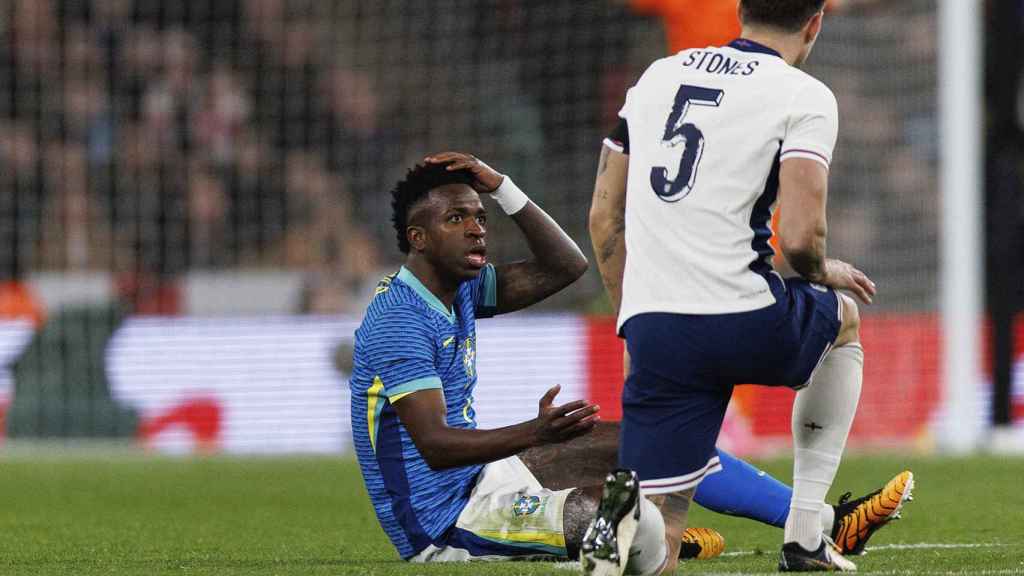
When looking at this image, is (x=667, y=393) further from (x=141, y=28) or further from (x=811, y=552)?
(x=141, y=28)

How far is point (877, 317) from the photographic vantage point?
13008mm

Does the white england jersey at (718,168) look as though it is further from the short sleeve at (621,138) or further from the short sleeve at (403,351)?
the short sleeve at (403,351)

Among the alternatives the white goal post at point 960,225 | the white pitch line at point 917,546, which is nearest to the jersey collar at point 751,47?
the white pitch line at point 917,546

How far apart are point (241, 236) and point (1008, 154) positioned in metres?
6.45

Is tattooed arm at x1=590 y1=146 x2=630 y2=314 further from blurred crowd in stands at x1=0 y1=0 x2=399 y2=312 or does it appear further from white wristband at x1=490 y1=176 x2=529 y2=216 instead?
blurred crowd in stands at x1=0 y1=0 x2=399 y2=312

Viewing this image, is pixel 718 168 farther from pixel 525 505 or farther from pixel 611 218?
pixel 525 505

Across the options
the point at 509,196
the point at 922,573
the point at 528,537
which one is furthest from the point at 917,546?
the point at 509,196

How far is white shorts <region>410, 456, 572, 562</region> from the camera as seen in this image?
507cm

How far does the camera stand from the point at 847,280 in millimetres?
4441

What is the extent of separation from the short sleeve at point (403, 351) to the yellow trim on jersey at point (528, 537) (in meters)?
0.50

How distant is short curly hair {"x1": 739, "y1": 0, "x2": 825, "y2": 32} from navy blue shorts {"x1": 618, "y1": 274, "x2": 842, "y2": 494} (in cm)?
63

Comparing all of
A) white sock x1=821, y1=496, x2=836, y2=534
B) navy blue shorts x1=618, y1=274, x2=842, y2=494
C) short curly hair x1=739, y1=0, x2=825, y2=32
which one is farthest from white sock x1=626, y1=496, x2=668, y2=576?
short curly hair x1=739, y1=0, x2=825, y2=32

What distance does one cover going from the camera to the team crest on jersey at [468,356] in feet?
17.3

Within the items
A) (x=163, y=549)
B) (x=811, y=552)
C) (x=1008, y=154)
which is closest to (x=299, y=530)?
(x=163, y=549)
